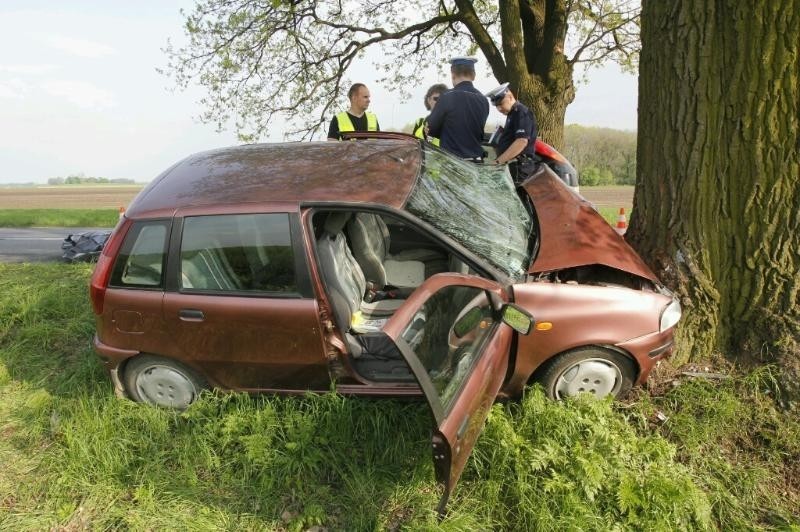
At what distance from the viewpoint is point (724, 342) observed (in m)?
3.26

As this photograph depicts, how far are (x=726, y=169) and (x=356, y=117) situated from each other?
3.80 m

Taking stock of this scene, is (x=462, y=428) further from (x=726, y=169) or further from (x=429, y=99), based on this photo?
(x=429, y=99)

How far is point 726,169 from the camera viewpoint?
3.05 meters

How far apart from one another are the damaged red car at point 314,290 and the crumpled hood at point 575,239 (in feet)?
0.04

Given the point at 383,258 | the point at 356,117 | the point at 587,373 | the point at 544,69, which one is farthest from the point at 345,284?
the point at 544,69

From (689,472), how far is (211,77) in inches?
434

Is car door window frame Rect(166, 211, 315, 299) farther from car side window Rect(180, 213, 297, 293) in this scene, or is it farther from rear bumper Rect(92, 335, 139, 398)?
rear bumper Rect(92, 335, 139, 398)

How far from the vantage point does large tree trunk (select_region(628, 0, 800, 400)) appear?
2.85 m

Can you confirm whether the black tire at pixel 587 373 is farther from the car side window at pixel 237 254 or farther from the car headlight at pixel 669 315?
the car side window at pixel 237 254

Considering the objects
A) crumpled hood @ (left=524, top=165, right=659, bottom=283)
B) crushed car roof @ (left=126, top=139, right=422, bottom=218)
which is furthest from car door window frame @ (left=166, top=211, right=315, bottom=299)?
crumpled hood @ (left=524, top=165, right=659, bottom=283)

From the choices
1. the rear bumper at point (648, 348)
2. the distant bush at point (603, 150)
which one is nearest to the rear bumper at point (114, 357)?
the rear bumper at point (648, 348)

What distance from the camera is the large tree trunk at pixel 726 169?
9.34 ft

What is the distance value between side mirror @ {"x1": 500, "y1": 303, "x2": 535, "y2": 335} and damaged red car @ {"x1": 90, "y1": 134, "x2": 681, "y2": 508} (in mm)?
134

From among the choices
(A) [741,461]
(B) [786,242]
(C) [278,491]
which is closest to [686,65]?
(B) [786,242]
